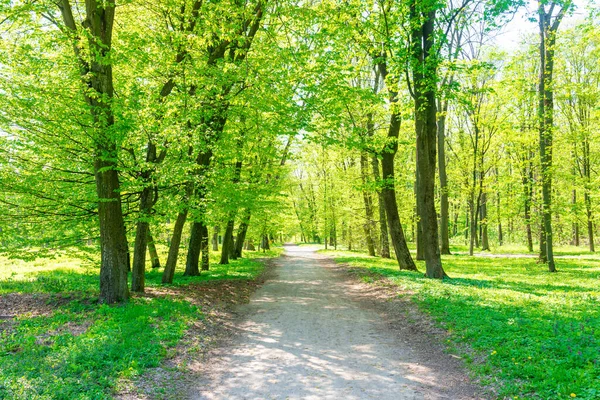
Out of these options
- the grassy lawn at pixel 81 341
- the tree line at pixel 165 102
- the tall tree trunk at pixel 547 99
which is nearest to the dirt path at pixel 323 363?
the grassy lawn at pixel 81 341

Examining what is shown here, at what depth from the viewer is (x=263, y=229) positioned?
29.3 metres

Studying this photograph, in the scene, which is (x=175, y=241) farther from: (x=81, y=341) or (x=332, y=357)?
(x=332, y=357)

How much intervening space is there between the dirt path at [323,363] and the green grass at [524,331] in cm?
55

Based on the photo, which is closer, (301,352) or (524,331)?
(524,331)

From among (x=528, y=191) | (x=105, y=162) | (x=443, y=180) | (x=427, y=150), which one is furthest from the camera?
(x=443, y=180)

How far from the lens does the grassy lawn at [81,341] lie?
477 centimetres

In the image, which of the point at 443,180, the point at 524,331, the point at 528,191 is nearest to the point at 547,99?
the point at 528,191

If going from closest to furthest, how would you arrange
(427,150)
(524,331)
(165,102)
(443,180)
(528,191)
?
(524,331) → (165,102) → (427,150) → (528,191) → (443,180)

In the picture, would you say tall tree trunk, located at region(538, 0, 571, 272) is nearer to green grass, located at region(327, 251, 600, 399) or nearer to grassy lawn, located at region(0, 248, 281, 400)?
green grass, located at region(327, 251, 600, 399)

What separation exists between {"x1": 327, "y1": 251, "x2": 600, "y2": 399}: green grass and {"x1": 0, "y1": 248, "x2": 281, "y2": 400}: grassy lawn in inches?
210

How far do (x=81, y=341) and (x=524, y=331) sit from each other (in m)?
7.59

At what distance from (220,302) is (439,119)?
73.0ft

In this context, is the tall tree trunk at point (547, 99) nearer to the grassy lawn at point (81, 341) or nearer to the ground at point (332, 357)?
the ground at point (332, 357)

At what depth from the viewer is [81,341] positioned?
6211 mm
